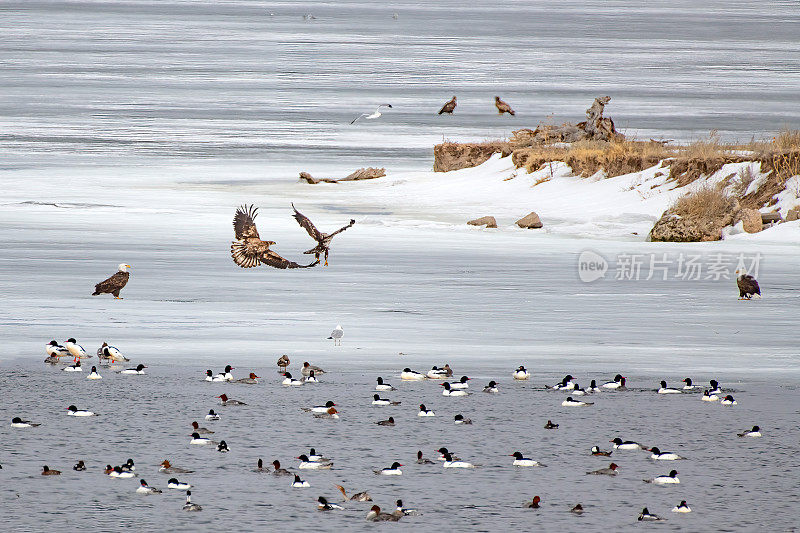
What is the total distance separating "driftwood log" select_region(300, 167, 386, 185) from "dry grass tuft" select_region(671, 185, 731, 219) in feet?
28.1

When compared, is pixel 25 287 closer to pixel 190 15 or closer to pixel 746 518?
pixel 746 518

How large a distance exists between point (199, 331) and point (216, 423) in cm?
352

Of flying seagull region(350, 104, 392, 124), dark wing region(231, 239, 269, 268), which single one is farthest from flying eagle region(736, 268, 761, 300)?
flying seagull region(350, 104, 392, 124)

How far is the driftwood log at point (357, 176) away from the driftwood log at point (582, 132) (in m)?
2.74

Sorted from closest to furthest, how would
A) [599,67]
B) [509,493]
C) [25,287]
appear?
[509,493] < [25,287] < [599,67]

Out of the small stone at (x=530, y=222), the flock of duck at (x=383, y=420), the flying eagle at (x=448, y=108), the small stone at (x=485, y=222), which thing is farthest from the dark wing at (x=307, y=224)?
the flying eagle at (x=448, y=108)

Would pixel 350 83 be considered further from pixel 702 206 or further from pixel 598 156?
pixel 702 206

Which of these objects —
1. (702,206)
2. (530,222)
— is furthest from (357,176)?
(702,206)

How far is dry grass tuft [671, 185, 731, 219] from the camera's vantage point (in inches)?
841

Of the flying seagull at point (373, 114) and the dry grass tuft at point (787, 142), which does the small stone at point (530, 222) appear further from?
the flying seagull at point (373, 114)

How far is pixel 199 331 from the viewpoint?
14.6m

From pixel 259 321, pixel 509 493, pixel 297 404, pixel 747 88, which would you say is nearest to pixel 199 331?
pixel 259 321

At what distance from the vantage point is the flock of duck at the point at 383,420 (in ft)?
30.7

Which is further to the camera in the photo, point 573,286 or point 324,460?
point 573,286
